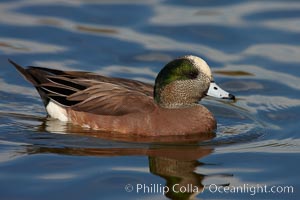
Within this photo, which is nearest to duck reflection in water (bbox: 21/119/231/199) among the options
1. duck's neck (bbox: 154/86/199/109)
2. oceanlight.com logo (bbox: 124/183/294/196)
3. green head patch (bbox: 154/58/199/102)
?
oceanlight.com logo (bbox: 124/183/294/196)

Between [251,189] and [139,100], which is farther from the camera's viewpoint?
[139,100]

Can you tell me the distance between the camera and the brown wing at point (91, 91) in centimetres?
940

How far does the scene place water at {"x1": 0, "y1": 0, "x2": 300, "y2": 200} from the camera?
7926 mm

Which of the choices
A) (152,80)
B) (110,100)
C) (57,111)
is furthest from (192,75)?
(152,80)

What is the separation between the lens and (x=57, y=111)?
9.74 meters

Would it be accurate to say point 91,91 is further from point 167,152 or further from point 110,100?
point 167,152

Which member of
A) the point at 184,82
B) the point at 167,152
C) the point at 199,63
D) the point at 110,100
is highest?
the point at 199,63

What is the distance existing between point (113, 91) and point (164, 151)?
1.06 metres

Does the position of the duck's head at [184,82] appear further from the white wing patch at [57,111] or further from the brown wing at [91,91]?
the white wing patch at [57,111]

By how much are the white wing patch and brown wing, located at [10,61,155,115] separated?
0.17 ft

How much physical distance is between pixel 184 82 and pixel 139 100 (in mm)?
468

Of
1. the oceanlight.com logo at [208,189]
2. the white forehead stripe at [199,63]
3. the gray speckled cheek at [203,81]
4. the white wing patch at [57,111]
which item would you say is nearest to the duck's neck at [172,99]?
the gray speckled cheek at [203,81]

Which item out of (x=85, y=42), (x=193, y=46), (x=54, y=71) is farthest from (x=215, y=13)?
(x=54, y=71)

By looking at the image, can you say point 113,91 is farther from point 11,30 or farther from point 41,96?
point 11,30
